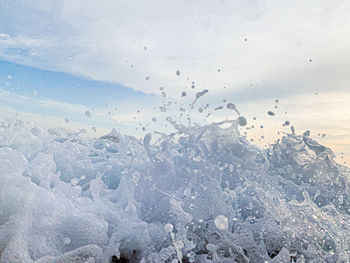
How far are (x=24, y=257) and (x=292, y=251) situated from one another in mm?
2529

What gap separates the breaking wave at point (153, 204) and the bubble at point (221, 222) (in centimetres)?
1

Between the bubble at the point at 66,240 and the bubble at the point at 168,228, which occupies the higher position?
the bubble at the point at 66,240

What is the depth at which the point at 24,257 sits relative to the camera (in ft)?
7.41

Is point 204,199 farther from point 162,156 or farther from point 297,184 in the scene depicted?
point 297,184

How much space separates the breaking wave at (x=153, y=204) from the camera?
Result: 270 centimetres

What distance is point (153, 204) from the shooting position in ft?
12.3

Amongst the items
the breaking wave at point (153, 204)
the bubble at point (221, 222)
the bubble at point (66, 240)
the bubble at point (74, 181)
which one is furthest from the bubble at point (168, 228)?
the bubble at point (74, 181)

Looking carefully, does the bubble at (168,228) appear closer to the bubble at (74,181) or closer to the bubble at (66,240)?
the bubble at (66,240)

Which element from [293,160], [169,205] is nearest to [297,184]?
[293,160]

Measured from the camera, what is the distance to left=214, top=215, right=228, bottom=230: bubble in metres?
3.45

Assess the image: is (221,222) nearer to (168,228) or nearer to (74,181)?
(168,228)

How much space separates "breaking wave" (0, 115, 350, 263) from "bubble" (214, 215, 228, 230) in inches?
0.5

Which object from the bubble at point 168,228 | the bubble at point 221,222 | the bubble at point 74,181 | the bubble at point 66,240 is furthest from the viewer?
the bubble at point 74,181

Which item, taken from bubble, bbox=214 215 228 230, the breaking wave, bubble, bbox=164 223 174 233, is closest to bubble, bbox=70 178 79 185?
the breaking wave
